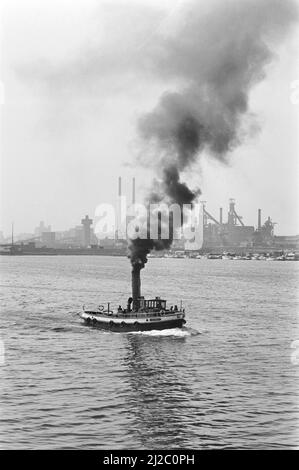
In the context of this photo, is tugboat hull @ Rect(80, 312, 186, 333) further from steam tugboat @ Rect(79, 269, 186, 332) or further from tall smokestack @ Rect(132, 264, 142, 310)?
tall smokestack @ Rect(132, 264, 142, 310)

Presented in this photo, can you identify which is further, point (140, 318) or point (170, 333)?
point (140, 318)

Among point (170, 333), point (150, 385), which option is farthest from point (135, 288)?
point (150, 385)

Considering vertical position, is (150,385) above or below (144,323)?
below

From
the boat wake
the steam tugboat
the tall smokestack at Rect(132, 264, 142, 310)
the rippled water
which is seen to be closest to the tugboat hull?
the steam tugboat

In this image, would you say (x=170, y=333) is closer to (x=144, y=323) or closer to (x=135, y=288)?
(x=144, y=323)

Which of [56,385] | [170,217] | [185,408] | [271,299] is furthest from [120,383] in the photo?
[271,299]

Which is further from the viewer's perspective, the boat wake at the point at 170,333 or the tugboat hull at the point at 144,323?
the tugboat hull at the point at 144,323

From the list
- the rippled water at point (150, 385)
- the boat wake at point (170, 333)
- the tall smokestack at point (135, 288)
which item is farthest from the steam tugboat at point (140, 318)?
the rippled water at point (150, 385)

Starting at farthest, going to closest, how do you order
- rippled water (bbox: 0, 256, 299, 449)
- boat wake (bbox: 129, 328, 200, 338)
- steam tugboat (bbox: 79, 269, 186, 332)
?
steam tugboat (bbox: 79, 269, 186, 332) < boat wake (bbox: 129, 328, 200, 338) < rippled water (bbox: 0, 256, 299, 449)

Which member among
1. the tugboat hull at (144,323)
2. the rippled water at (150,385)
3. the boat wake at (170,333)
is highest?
the tugboat hull at (144,323)

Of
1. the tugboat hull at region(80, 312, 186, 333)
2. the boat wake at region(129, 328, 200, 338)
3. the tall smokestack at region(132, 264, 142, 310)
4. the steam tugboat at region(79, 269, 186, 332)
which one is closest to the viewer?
the boat wake at region(129, 328, 200, 338)

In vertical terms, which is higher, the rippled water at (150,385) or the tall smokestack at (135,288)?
the tall smokestack at (135,288)

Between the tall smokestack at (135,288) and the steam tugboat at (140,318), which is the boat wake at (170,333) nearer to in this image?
the steam tugboat at (140,318)
